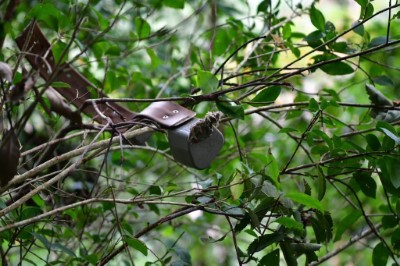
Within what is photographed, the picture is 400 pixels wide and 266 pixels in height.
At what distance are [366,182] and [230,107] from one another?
0.29 m

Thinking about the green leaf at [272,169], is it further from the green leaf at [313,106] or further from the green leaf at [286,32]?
the green leaf at [286,32]

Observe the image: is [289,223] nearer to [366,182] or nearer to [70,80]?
[366,182]

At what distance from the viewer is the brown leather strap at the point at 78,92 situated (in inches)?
30.6

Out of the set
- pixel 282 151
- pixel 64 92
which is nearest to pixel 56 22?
pixel 64 92

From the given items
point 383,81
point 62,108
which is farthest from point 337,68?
point 62,108

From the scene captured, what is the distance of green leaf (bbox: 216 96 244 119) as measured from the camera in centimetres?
80

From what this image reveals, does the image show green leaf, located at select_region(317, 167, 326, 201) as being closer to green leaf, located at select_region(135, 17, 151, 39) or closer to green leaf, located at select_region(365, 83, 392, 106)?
green leaf, located at select_region(365, 83, 392, 106)

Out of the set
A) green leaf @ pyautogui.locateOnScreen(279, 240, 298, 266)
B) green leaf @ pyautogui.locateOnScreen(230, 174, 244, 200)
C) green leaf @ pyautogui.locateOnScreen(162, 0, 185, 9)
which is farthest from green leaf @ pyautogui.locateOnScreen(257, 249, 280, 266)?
green leaf @ pyautogui.locateOnScreen(162, 0, 185, 9)

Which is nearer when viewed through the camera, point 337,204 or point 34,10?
point 34,10

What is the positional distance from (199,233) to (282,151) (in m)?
0.37

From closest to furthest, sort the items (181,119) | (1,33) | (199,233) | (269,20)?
Answer: (1,33), (181,119), (269,20), (199,233)

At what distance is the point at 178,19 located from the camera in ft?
7.77

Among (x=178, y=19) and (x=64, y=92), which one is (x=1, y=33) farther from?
(x=178, y=19)

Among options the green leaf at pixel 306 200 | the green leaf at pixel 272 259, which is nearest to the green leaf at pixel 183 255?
the green leaf at pixel 272 259
